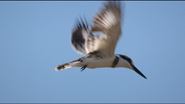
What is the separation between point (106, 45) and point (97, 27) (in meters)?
0.62

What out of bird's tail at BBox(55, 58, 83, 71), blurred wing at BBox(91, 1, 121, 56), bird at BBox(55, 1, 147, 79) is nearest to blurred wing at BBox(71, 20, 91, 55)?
bird at BBox(55, 1, 147, 79)

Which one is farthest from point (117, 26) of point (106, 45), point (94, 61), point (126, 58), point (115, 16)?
point (126, 58)

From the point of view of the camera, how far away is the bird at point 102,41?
187 inches

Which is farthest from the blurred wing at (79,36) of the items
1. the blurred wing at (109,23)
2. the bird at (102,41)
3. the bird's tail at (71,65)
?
the blurred wing at (109,23)

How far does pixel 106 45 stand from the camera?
18.0 ft

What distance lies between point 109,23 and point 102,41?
0.54 meters

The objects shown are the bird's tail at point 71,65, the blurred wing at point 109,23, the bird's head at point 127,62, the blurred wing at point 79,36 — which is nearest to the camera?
the blurred wing at point 109,23

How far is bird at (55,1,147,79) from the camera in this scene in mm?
4758

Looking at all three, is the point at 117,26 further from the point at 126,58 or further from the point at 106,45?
the point at 126,58

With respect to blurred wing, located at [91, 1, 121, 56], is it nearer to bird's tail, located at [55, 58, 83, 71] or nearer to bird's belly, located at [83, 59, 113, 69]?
bird's belly, located at [83, 59, 113, 69]

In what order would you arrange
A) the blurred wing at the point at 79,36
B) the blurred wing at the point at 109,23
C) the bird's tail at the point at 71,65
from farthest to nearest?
the blurred wing at the point at 79,36 → the bird's tail at the point at 71,65 → the blurred wing at the point at 109,23

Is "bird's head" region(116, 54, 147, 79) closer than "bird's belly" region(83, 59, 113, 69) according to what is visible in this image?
No

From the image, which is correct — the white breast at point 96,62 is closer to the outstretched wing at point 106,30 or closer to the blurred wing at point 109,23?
the outstretched wing at point 106,30

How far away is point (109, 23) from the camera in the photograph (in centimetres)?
491
